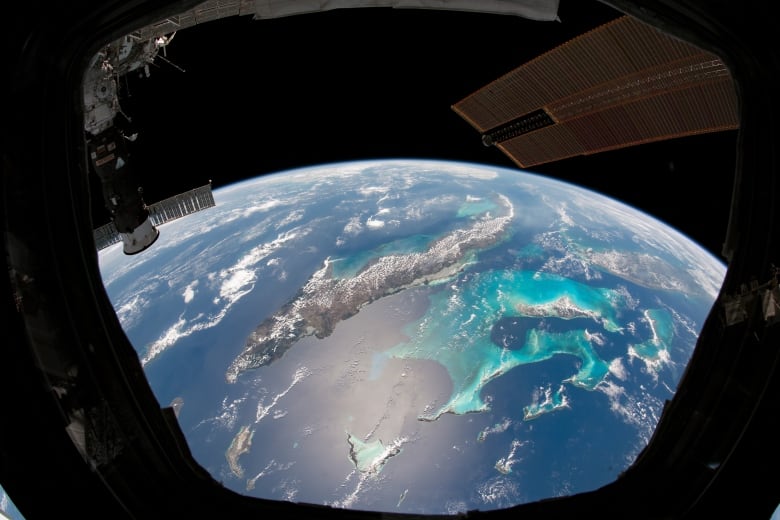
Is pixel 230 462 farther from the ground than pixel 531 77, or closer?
closer

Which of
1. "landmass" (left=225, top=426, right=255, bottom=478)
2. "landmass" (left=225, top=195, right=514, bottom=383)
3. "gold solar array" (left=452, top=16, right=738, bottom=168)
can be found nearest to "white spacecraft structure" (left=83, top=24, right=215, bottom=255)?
"gold solar array" (left=452, top=16, right=738, bottom=168)

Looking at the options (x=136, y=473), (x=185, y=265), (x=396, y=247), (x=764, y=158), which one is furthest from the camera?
(x=396, y=247)

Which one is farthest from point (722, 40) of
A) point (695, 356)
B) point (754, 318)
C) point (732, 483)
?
point (732, 483)

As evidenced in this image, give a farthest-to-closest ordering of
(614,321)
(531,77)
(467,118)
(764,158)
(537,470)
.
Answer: (614,321)
(537,470)
(467,118)
(531,77)
(764,158)

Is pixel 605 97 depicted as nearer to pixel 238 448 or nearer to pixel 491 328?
pixel 491 328

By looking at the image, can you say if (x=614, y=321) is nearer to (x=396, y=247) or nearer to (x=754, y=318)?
(x=396, y=247)

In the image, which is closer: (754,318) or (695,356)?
(754,318)
